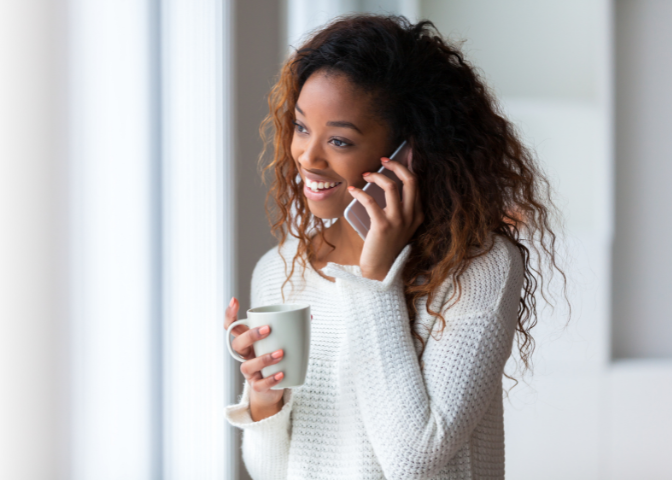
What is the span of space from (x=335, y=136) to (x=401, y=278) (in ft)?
0.81

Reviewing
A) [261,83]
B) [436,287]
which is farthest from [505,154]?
[261,83]

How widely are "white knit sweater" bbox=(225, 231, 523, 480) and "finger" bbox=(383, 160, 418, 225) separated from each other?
66 mm

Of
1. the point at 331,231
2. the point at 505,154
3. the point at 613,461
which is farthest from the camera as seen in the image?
the point at 613,461

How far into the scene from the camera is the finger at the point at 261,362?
30.3 inches

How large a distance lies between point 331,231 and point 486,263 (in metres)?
0.35

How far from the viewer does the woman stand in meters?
0.78

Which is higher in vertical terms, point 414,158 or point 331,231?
point 414,158

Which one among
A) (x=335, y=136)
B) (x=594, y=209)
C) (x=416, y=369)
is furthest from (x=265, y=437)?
(x=594, y=209)

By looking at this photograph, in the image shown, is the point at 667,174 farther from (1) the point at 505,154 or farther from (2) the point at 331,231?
(2) the point at 331,231

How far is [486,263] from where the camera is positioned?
0.85 m

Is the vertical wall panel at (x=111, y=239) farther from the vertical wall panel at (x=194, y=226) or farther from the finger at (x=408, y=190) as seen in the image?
the finger at (x=408, y=190)

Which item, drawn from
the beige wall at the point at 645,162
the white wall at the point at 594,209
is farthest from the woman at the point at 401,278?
the beige wall at the point at 645,162

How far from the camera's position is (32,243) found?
721mm

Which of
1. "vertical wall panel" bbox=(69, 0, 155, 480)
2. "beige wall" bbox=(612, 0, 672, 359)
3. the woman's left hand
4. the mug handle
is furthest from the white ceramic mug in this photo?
"beige wall" bbox=(612, 0, 672, 359)
